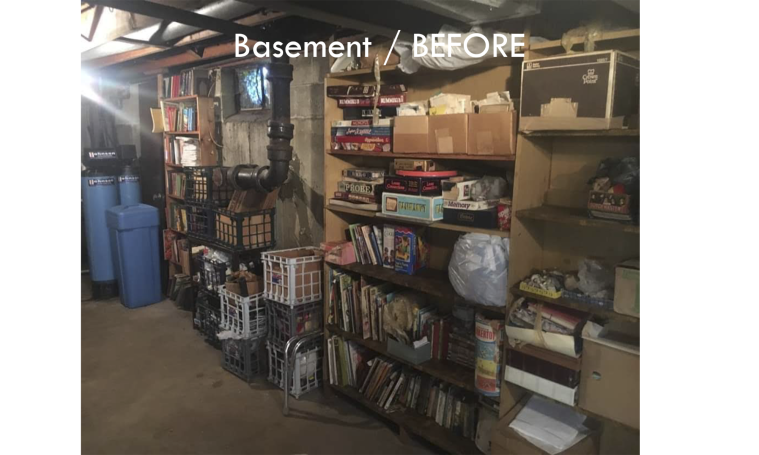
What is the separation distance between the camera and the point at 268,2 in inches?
58.4

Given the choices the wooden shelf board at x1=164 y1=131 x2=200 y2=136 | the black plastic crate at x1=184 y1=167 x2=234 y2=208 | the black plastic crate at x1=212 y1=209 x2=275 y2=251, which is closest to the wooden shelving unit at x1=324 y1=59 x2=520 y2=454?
the black plastic crate at x1=212 y1=209 x2=275 y2=251

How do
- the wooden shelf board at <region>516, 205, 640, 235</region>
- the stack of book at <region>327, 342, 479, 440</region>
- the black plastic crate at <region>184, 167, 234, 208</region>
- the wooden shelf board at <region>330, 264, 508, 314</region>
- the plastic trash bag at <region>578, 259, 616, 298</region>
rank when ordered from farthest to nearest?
the black plastic crate at <region>184, 167, 234, 208</region>, the stack of book at <region>327, 342, 479, 440</region>, the wooden shelf board at <region>330, 264, 508, 314</region>, the plastic trash bag at <region>578, 259, 616, 298</region>, the wooden shelf board at <region>516, 205, 640, 235</region>

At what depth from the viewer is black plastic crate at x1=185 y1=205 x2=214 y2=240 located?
3457 millimetres

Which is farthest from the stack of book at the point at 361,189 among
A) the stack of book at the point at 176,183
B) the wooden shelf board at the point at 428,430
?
the stack of book at the point at 176,183

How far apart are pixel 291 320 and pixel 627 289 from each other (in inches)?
71.6

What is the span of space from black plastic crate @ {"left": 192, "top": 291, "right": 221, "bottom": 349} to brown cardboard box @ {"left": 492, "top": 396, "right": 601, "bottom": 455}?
2041 mm

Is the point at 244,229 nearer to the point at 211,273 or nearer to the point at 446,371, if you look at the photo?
the point at 211,273

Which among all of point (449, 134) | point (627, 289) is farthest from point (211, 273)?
point (627, 289)

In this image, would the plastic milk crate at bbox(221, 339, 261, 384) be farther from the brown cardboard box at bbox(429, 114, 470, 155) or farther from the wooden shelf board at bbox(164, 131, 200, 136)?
the wooden shelf board at bbox(164, 131, 200, 136)
